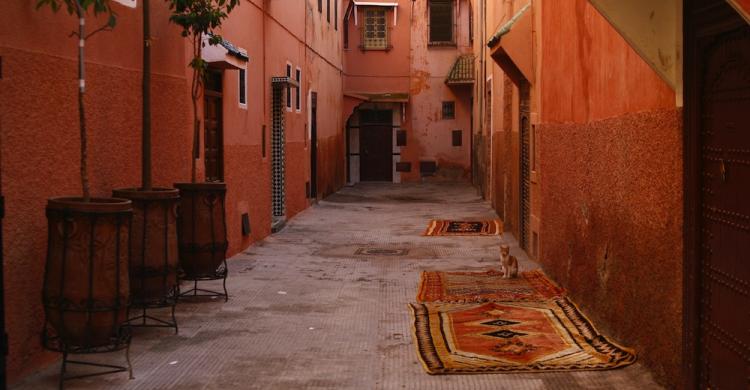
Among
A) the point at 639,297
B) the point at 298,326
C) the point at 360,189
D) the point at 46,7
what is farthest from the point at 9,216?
the point at 360,189

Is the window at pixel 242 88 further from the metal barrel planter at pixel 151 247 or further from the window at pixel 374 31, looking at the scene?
the window at pixel 374 31

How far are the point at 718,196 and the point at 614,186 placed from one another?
2154 mm

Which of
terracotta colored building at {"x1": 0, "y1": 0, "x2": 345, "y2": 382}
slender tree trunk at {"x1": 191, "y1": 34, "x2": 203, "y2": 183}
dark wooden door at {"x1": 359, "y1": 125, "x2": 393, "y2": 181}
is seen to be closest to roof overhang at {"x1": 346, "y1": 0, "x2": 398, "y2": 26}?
dark wooden door at {"x1": 359, "y1": 125, "x2": 393, "y2": 181}

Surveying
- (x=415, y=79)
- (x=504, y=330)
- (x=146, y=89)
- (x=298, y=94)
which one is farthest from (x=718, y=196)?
(x=415, y=79)

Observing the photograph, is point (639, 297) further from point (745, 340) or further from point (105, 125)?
point (105, 125)

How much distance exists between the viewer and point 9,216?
235 inches

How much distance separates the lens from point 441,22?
29.5 metres

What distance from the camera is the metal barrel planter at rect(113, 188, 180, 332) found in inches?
283

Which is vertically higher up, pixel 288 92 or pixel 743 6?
pixel 288 92

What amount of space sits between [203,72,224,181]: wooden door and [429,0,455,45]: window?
1862 centimetres

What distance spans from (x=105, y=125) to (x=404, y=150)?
2254cm

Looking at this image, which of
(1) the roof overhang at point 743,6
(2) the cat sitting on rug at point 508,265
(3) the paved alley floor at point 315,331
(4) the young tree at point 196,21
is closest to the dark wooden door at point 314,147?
(3) the paved alley floor at point 315,331

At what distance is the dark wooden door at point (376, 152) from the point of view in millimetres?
29891

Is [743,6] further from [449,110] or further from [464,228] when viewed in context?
[449,110]
